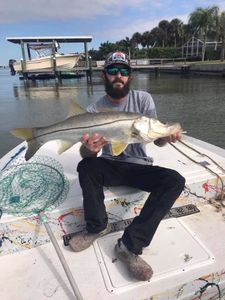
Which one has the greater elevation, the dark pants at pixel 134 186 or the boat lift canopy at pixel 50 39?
the boat lift canopy at pixel 50 39

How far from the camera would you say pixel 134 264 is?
2.61m

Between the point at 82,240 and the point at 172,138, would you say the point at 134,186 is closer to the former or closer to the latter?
the point at 172,138

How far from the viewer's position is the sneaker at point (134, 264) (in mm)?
2553

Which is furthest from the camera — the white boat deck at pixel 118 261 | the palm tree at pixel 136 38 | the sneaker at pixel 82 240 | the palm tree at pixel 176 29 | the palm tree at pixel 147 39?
the palm tree at pixel 136 38

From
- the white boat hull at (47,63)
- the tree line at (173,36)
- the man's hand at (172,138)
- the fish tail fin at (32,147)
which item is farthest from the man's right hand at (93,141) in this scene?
the tree line at (173,36)

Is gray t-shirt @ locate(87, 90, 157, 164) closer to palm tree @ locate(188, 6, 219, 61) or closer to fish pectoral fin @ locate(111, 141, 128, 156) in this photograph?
fish pectoral fin @ locate(111, 141, 128, 156)

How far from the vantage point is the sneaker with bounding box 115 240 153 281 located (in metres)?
2.55

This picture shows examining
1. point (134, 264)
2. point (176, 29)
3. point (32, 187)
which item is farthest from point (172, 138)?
point (176, 29)

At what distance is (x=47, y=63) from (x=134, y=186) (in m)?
47.4

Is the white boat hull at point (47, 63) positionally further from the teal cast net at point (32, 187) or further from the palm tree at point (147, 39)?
the palm tree at point (147, 39)

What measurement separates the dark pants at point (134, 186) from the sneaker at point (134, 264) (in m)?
0.05

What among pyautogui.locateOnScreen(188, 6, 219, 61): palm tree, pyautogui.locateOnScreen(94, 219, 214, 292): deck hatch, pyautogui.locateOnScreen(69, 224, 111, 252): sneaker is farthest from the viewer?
pyautogui.locateOnScreen(188, 6, 219, 61): palm tree

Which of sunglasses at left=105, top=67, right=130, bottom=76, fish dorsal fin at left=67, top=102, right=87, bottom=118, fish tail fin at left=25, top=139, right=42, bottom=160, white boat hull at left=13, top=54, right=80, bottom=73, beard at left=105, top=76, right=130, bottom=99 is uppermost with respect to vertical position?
sunglasses at left=105, top=67, right=130, bottom=76

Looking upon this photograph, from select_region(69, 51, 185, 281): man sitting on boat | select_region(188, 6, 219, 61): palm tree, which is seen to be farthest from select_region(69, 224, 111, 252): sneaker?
select_region(188, 6, 219, 61): palm tree
